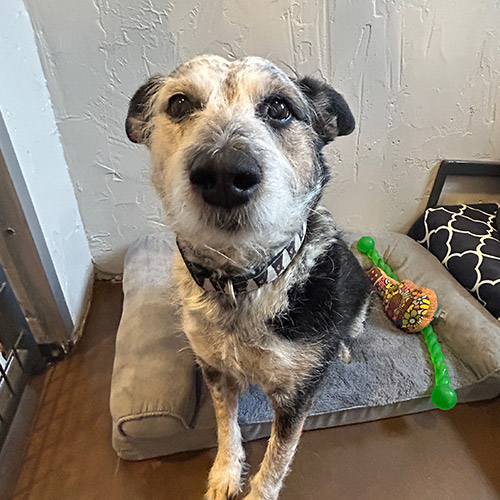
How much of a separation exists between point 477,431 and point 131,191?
5.19ft

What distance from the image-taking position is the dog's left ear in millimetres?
1113

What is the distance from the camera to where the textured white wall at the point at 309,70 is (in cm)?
157

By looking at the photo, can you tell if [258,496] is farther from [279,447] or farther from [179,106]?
[179,106]

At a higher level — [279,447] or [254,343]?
[254,343]

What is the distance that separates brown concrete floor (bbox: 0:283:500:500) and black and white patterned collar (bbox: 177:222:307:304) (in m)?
0.67

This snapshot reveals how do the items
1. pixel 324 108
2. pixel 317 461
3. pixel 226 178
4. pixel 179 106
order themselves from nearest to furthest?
1. pixel 226 178
2. pixel 179 106
3. pixel 324 108
4. pixel 317 461

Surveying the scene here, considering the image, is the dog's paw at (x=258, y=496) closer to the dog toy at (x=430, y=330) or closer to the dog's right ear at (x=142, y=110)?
the dog toy at (x=430, y=330)

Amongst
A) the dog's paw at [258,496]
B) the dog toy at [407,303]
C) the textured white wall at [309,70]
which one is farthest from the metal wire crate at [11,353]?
the dog toy at [407,303]

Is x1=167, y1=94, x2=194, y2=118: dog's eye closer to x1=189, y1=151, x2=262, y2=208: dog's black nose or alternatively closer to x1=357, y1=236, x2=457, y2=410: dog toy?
x1=189, y1=151, x2=262, y2=208: dog's black nose

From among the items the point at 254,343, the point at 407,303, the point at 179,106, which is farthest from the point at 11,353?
the point at 407,303

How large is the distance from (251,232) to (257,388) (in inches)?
32.9

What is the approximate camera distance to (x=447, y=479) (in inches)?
53.6

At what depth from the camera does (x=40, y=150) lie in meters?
1.58

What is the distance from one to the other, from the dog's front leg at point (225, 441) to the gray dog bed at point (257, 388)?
87 mm
